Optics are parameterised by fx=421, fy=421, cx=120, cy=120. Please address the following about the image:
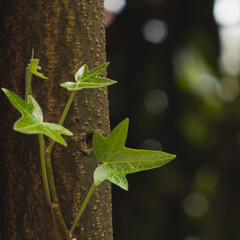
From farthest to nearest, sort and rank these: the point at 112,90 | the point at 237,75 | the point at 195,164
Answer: the point at 237,75, the point at 195,164, the point at 112,90

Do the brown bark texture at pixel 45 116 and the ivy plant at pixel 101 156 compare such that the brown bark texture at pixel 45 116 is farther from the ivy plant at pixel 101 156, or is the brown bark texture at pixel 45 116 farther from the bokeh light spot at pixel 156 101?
the bokeh light spot at pixel 156 101

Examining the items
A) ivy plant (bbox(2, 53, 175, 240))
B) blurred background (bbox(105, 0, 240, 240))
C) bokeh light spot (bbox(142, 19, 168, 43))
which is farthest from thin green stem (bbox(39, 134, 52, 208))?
bokeh light spot (bbox(142, 19, 168, 43))

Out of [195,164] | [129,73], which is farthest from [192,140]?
[129,73]

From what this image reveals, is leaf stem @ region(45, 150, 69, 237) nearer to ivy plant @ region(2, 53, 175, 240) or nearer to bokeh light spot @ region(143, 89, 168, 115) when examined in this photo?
ivy plant @ region(2, 53, 175, 240)

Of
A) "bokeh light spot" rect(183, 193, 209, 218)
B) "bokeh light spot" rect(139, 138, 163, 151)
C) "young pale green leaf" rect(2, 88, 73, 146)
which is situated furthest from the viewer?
"bokeh light spot" rect(183, 193, 209, 218)

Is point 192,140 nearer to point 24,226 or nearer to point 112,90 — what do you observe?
point 112,90

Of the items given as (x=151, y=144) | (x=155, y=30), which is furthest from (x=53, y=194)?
(x=155, y=30)
